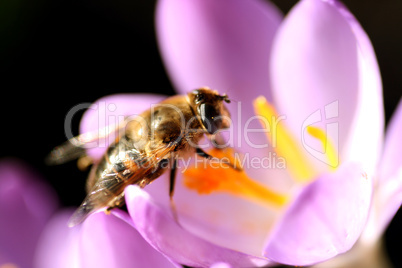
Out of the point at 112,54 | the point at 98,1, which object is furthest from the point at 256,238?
the point at 98,1

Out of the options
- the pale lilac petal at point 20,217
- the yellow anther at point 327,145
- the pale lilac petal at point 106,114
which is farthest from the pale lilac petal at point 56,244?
the yellow anther at point 327,145

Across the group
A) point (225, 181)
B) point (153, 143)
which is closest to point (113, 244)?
point (153, 143)

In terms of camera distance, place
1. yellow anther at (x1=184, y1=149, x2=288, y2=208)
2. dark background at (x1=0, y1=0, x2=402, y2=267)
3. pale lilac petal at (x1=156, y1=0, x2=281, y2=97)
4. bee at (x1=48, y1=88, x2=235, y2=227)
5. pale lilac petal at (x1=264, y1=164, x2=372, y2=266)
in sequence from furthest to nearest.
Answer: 1. dark background at (x1=0, y1=0, x2=402, y2=267)
2. pale lilac petal at (x1=156, y1=0, x2=281, y2=97)
3. yellow anther at (x1=184, y1=149, x2=288, y2=208)
4. bee at (x1=48, y1=88, x2=235, y2=227)
5. pale lilac petal at (x1=264, y1=164, x2=372, y2=266)

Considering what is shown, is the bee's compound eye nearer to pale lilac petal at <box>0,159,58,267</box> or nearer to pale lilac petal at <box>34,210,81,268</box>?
pale lilac petal at <box>34,210,81,268</box>

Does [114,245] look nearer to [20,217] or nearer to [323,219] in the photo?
[323,219]

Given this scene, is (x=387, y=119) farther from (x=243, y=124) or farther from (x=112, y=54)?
(x=112, y=54)

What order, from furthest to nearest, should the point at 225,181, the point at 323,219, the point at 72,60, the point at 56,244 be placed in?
the point at 72,60
the point at 56,244
the point at 225,181
the point at 323,219

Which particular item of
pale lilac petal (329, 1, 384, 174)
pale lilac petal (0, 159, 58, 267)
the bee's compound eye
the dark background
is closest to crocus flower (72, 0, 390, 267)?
pale lilac petal (329, 1, 384, 174)
